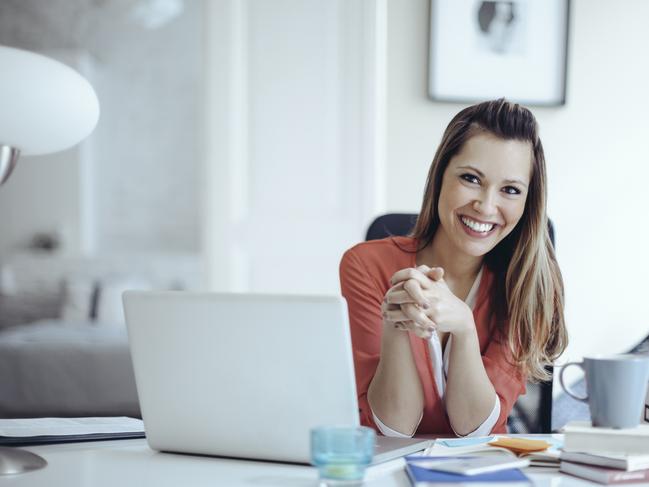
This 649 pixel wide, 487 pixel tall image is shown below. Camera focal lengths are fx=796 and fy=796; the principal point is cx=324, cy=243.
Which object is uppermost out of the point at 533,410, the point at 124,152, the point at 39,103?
the point at 124,152

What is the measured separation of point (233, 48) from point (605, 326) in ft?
5.56

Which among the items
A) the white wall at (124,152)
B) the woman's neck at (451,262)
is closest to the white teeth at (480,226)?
the woman's neck at (451,262)

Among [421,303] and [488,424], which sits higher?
[421,303]

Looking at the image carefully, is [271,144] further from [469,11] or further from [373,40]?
[469,11]

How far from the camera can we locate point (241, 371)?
97cm

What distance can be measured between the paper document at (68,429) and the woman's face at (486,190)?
0.69 meters

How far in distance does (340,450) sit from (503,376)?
2.27 ft


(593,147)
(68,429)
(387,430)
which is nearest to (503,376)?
(387,430)

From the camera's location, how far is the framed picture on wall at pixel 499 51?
8.85ft

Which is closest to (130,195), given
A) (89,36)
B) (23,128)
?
(89,36)

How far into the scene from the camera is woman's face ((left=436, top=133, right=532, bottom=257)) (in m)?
1.47

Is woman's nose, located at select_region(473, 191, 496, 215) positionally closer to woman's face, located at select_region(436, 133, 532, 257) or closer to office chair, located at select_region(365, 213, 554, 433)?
woman's face, located at select_region(436, 133, 532, 257)

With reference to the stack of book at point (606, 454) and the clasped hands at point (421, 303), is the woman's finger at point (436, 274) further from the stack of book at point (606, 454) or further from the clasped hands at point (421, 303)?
the stack of book at point (606, 454)

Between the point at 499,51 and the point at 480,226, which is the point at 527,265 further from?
the point at 499,51
